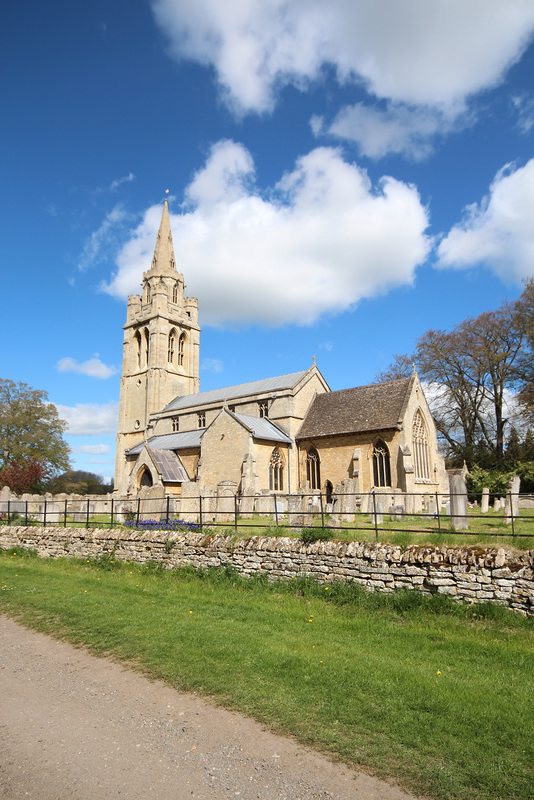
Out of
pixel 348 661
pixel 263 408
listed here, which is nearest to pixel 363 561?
pixel 348 661

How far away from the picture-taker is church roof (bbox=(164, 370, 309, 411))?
38.0 m

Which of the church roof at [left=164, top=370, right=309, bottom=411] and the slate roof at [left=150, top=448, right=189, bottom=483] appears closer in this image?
the slate roof at [left=150, top=448, right=189, bottom=483]

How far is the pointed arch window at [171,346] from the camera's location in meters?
49.5

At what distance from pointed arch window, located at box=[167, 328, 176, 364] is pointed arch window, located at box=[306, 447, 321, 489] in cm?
2189

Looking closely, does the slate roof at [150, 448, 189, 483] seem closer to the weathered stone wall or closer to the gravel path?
the weathered stone wall

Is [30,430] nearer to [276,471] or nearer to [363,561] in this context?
[276,471]

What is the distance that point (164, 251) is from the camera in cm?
5169

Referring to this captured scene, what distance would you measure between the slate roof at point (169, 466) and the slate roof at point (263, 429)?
229 inches

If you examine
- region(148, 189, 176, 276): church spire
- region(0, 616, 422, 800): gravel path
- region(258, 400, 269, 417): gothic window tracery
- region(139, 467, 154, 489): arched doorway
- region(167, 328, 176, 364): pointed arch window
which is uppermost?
region(148, 189, 176, 276): church spire

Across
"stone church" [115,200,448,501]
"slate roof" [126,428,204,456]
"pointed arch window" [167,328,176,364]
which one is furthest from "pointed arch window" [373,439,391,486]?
"pointed arch window" [167,328,176,364]

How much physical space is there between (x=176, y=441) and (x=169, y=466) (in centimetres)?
459

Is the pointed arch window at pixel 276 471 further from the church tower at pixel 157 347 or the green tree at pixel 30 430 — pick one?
the green tree at pixel 30 430

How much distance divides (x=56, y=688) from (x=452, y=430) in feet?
130

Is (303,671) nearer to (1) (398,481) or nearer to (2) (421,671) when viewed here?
(2) (421,671)
